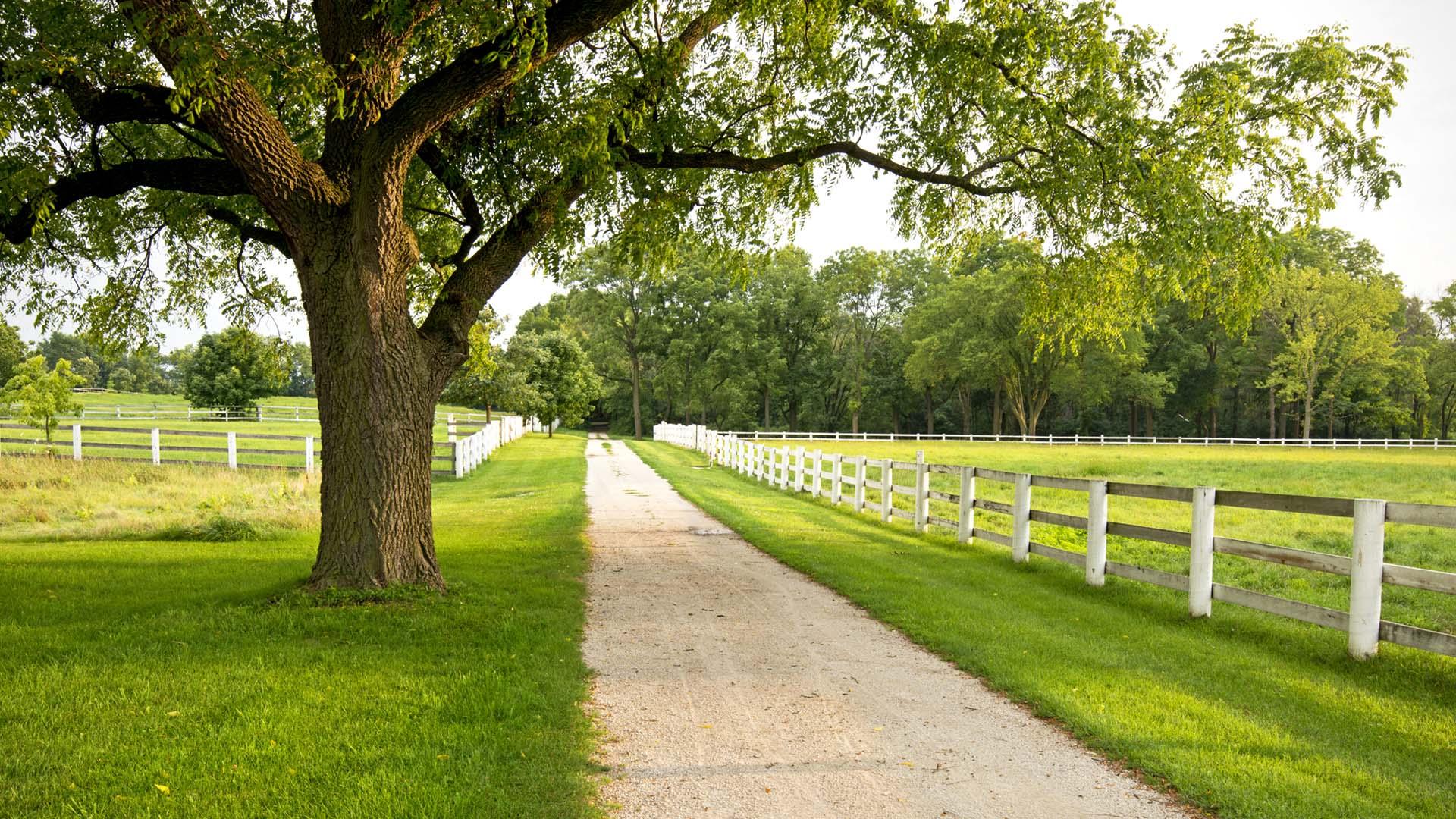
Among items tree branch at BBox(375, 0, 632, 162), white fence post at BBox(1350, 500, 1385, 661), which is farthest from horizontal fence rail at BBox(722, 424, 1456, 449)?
white fence post at BBox(1350, 500, 1385, 661)

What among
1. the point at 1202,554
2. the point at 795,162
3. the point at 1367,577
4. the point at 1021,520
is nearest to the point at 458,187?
the point at 795,162

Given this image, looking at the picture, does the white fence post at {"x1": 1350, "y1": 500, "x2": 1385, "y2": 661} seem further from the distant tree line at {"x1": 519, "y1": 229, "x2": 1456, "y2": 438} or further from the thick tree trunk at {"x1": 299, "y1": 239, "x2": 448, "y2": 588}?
the distant tree line at {"x1": 519, "y1": 229, "x2": 1456, "y2": 438}

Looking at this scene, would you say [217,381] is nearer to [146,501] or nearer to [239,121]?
[146,501]

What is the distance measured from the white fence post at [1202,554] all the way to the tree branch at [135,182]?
29.5 ft

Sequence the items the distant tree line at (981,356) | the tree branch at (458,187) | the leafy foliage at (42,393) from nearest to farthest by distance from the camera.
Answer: the tree branch at (458,187)
the leafy foliage at (42,393)
the distant tree line at (981,356)

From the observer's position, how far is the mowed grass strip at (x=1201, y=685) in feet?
13.8

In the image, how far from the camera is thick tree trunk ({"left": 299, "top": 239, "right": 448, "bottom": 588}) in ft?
25.1

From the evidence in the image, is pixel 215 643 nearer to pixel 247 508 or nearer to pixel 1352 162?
pixel 247 508

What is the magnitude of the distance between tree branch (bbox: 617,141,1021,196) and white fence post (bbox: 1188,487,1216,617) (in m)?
4.82

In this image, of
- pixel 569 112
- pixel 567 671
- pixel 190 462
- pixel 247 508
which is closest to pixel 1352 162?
pixel 569 112

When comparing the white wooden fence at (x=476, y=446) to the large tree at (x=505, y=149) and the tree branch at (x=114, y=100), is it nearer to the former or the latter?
the large tree at (x=505, y=149)

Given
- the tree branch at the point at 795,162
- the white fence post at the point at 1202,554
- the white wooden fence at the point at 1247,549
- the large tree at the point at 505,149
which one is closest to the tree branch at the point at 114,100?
the large tree at the point at 505,149

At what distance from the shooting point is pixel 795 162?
1027 cm

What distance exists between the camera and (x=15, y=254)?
32.9 ft
